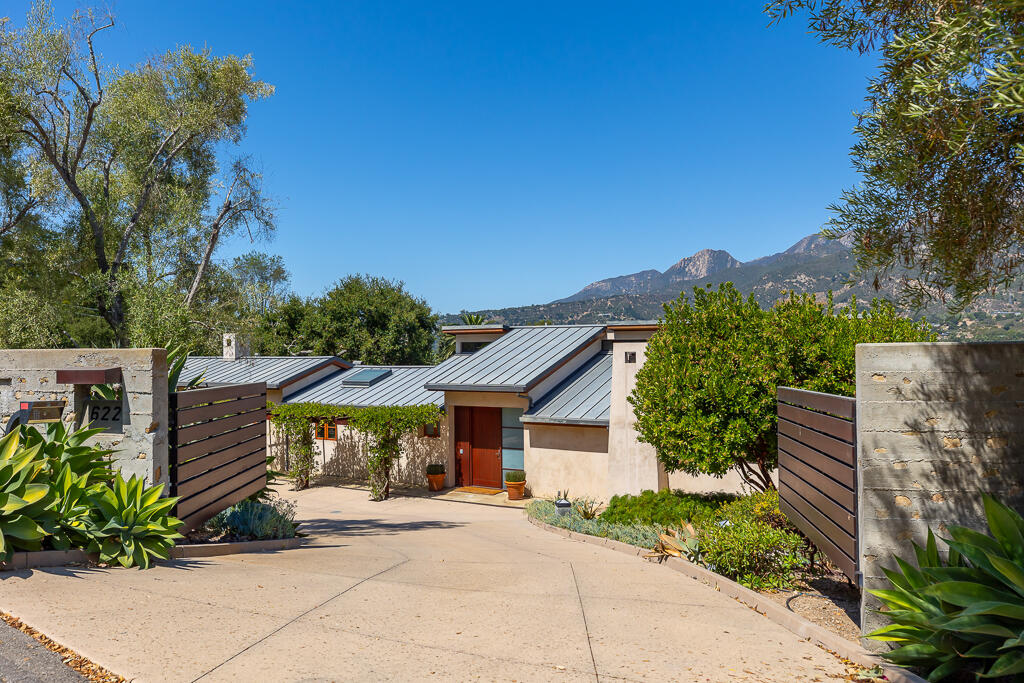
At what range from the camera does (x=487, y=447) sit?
1838 cm

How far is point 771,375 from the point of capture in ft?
33.0

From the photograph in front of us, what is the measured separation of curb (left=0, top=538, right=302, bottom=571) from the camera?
585 centimetres

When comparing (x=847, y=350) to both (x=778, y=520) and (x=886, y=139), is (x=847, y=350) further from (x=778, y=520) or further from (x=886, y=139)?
(x=886, y=139)

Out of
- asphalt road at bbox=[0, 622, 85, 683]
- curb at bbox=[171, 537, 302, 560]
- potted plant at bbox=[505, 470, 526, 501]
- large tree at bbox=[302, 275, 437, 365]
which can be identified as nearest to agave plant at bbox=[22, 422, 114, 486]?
curb at bbox=[171, 537, 302, 560]

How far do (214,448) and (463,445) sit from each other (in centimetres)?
1054

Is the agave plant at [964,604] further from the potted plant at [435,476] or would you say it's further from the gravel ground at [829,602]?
the potted plant at [435,476]

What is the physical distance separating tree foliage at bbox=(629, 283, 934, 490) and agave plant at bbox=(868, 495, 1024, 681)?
18.1ft

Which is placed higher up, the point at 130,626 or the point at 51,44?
the point at 51,44

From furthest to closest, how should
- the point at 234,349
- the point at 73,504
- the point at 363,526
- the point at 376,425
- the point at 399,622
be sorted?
1. the point at 234,349
2. the point at 376,425
3. the point at 363,526
4. the point at 73,504
5. the point at 399,622

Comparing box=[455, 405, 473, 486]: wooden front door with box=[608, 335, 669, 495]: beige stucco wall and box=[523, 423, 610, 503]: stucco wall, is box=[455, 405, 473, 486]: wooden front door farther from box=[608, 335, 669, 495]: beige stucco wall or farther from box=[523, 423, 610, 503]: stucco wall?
box=[608, 335, 669, 495]: beige stucco wall

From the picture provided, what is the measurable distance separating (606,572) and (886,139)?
230 inches

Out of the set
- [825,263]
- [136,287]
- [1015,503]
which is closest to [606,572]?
[1015,503]

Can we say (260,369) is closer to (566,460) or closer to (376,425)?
(376,425)

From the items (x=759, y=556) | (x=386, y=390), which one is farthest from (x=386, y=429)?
(x=759, y=556)
